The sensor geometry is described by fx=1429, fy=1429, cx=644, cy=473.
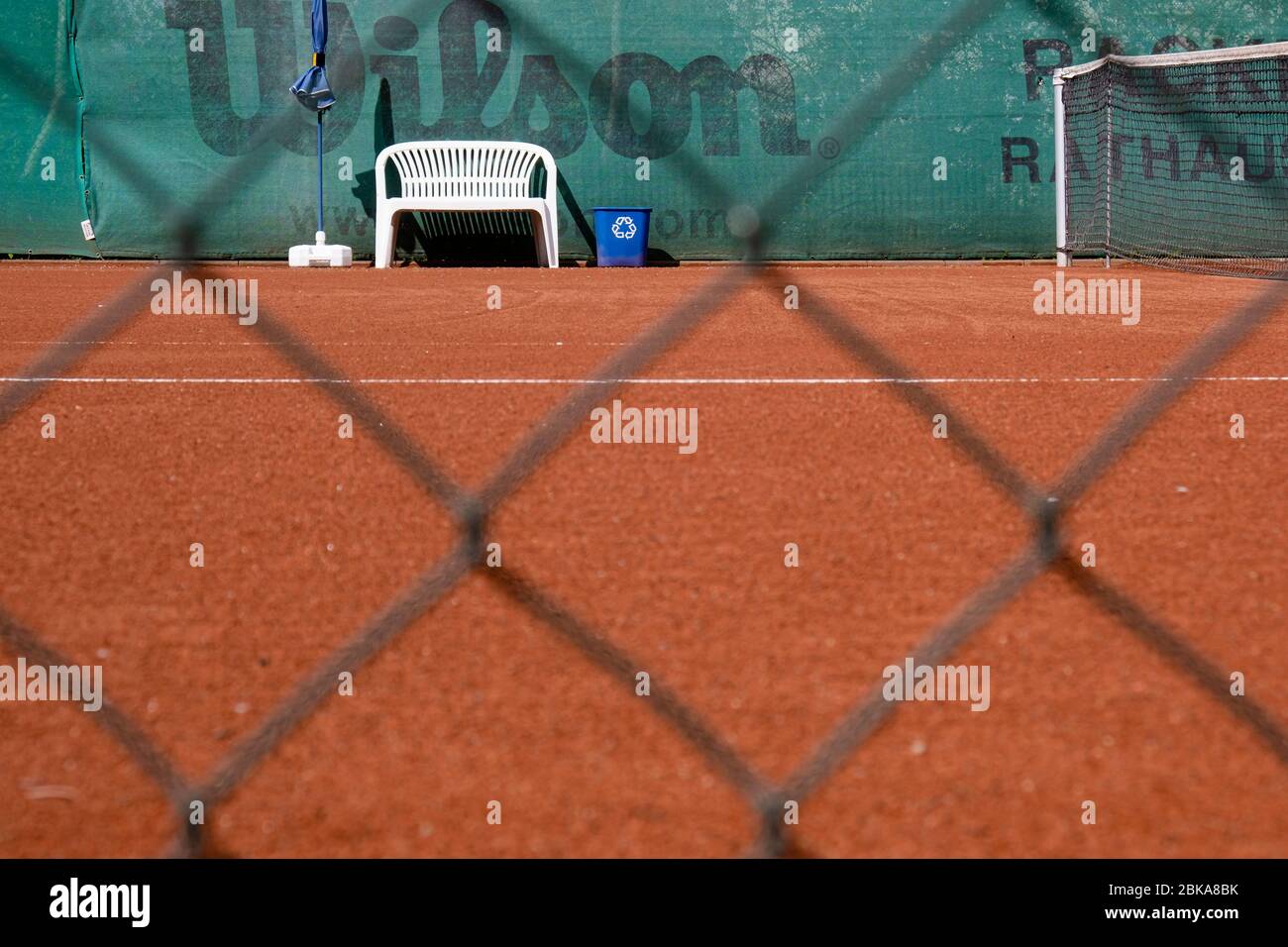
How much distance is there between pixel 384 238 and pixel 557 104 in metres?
1.63

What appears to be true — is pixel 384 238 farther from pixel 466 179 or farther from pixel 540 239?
pixel 540 239

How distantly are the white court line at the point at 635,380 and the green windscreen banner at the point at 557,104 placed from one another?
281 inches

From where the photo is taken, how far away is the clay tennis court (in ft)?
3.88

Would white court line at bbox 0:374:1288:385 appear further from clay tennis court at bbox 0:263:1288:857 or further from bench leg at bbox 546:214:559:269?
bench leg at bbox 546:214:559:269

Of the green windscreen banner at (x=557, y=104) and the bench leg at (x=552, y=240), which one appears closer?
the bench leg at (x=552, y=240)

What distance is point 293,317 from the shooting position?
5281mm

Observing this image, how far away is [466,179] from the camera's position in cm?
1009

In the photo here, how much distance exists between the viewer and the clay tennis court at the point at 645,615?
1184 millimetres

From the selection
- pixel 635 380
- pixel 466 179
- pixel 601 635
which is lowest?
pixel 601 635

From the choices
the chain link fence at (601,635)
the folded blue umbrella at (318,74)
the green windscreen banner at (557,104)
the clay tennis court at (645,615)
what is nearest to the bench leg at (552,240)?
the green windscreen banner at (557,104)

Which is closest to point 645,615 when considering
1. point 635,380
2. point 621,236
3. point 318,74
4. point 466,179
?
point 635,380

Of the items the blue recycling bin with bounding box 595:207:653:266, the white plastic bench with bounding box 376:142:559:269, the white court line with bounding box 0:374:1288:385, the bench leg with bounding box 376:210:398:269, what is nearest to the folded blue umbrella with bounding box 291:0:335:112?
the white plastic bench with bounding box 376:142:559:269

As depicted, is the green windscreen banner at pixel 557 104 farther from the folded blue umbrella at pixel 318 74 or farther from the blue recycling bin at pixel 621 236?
the folded blue umbrella at pixel 318 74

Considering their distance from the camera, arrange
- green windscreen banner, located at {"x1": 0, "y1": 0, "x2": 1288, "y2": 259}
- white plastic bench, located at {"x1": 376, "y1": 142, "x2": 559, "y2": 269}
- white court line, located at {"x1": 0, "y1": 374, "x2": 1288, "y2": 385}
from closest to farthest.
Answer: white court line, located at {"x1": 0, "y1": 374, "x2": 1288, "y2": 385} → white plastic bench, located at {"x1": 376, "y1": 142, "x2": 559, "y2": 269} → green windscreen banner, located at {"x1": 0, "y1": 0, "x2": 1288, "y2": 259}
